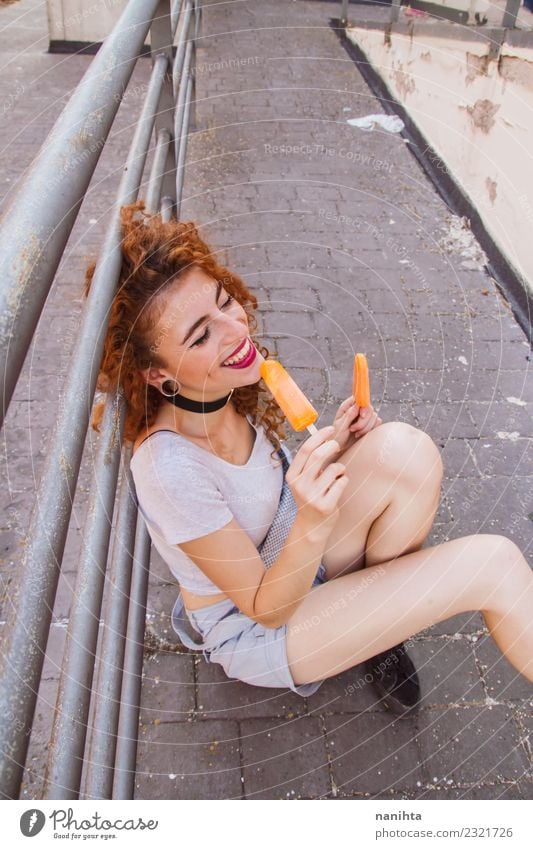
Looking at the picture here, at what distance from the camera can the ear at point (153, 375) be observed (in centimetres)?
132

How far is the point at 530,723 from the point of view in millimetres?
1685

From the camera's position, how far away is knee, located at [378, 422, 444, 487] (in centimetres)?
156

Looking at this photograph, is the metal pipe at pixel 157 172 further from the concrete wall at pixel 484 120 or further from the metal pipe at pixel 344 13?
the metal pipe at pixel 344 13

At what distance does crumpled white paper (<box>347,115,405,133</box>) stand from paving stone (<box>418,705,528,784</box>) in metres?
3.82

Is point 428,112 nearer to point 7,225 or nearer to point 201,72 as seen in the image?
point 201,72

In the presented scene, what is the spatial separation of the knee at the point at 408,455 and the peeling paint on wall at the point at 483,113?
92.1 inches

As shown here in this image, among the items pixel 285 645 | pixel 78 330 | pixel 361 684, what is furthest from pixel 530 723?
pixel 78 330

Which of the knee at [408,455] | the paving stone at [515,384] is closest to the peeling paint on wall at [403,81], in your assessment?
the paving stone at [515,384]

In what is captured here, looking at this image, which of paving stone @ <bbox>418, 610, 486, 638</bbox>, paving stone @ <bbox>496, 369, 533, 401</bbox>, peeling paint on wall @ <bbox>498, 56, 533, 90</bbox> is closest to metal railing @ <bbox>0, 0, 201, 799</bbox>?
paving stone @ <bbox>418, 610, 486, 638</bbox>

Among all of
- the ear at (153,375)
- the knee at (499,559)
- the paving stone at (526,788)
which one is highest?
the ear at (153,375)

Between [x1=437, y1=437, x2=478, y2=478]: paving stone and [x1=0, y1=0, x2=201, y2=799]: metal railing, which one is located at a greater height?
[x1=0, y1=0, x2=201, y2=799]: metal railing

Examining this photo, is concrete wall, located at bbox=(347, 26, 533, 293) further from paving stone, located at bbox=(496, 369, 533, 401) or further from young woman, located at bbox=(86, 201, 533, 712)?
young woman, located at bbox=(86, 201, 533, 712)

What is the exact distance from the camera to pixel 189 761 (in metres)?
1.62

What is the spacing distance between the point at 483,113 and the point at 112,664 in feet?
10.4
